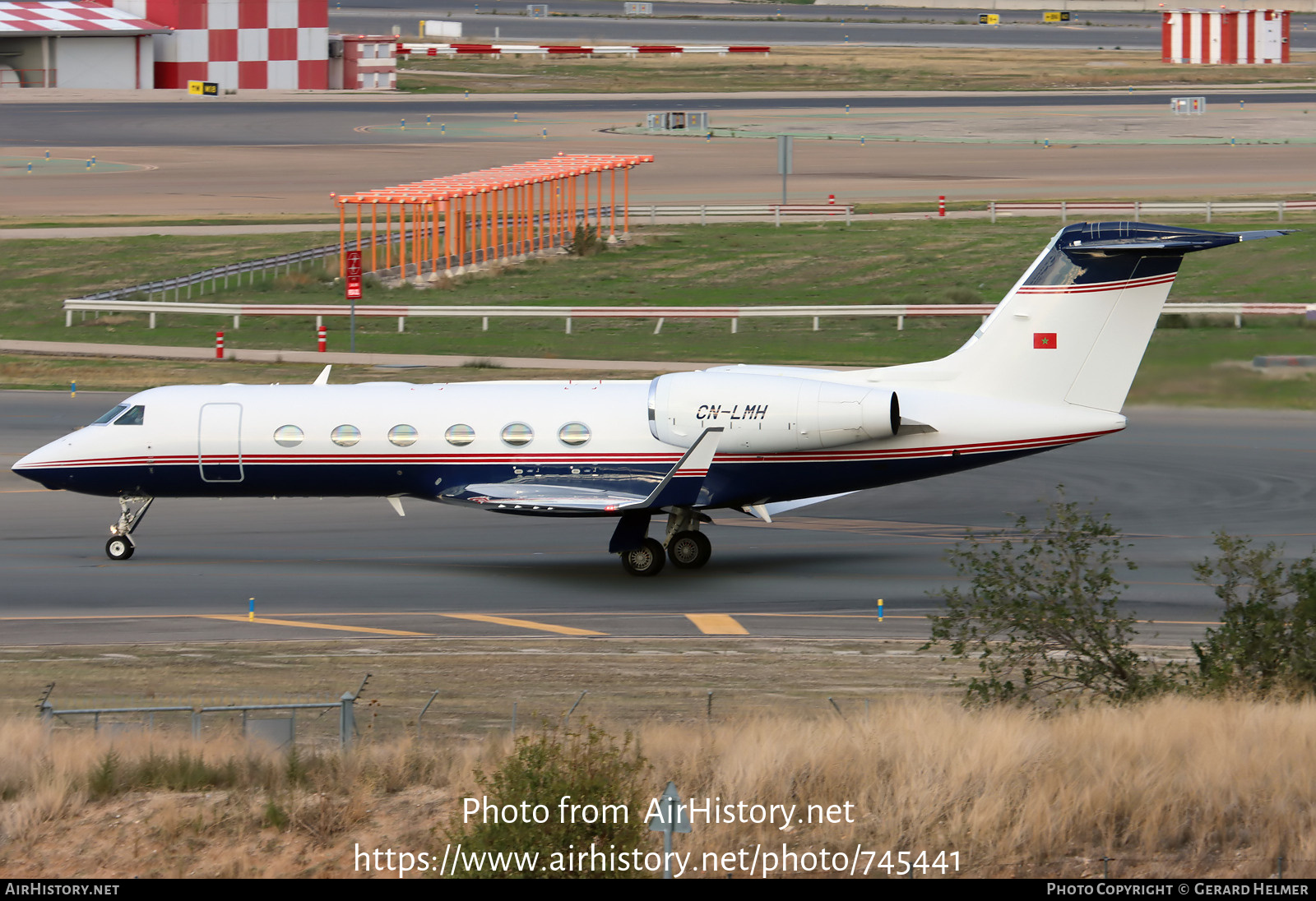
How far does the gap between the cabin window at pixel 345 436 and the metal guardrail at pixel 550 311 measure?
20867 mm

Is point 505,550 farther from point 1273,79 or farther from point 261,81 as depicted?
point 1273,79

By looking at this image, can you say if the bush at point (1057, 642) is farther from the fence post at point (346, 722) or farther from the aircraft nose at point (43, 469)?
the aircraft nose at point (43, 469)

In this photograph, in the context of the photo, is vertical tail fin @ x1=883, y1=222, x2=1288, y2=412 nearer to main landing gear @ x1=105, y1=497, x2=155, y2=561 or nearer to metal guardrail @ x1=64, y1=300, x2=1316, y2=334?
main landing gear @ x1=105, y1=497, x2=155, y2=561

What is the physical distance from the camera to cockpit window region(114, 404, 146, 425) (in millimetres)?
28172

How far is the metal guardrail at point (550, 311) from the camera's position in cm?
4706

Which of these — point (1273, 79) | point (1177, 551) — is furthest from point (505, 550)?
point (1273, 79)

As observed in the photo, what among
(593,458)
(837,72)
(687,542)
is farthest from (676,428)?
(837,72)

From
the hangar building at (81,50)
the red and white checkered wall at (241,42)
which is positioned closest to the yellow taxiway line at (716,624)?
the red and white checkered wall at (241,42)

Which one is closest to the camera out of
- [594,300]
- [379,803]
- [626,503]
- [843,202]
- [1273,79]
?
[379,803]

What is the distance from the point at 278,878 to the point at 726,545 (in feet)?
53.3

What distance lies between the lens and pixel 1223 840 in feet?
44.5

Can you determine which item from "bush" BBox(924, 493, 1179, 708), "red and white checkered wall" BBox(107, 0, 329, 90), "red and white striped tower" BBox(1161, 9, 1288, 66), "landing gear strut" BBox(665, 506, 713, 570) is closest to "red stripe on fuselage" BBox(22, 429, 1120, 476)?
"landing gear strut" BBox(665, 506, 713, 570)

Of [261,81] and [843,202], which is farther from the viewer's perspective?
[261,81]

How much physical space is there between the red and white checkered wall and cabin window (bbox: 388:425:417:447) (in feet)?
270
